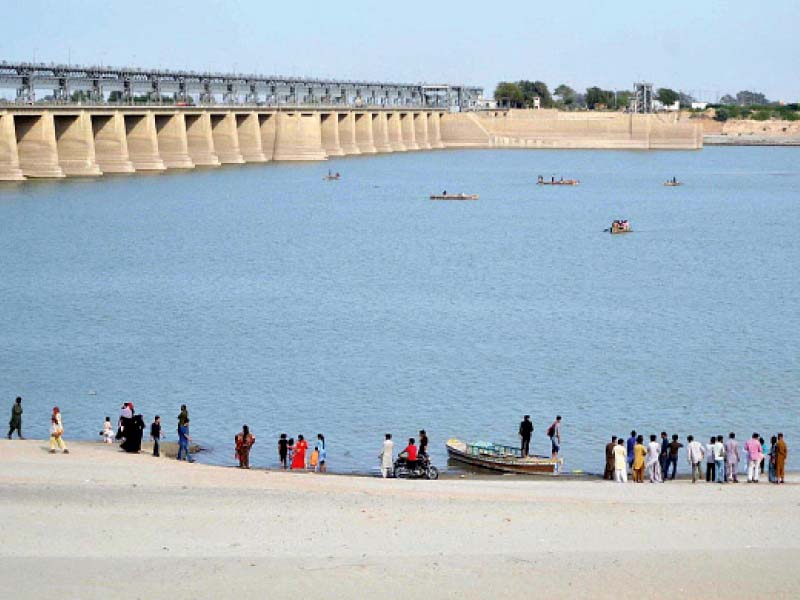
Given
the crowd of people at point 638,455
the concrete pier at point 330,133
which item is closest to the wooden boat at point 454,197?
the concrete pier at point 330,133

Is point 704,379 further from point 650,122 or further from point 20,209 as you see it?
point 650,122

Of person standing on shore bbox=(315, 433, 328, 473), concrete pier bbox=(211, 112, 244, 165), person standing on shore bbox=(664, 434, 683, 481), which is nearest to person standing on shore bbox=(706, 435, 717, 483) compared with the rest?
person standing on shore bbox=(664, 434, 683, 481)

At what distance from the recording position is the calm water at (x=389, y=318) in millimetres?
27422

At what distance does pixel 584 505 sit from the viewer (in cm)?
1806

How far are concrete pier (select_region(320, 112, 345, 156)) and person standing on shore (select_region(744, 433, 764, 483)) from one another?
106414 mm

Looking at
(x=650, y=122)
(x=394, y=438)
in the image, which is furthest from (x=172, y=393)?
(x=650, y=122)

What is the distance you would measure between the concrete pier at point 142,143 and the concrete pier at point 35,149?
12.2 meters

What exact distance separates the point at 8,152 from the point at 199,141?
89.8 ft

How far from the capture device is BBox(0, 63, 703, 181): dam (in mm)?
80938

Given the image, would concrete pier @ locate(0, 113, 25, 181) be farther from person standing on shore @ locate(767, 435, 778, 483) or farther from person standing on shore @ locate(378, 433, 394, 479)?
person standing on shore @ locate(767, 435, 778, 483)

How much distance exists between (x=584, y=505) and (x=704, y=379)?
42.9 ft

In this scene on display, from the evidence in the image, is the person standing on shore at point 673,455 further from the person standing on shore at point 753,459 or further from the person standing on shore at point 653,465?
the person standing on shore at point 753,459

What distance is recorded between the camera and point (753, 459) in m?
20.5

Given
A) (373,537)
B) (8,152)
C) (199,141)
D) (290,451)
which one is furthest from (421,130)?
(373,537)
